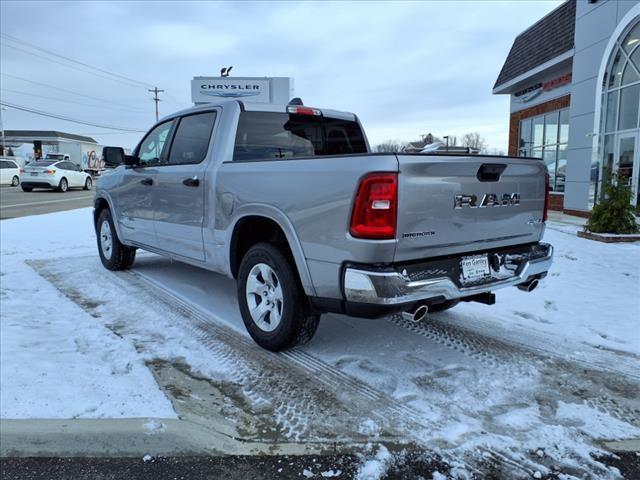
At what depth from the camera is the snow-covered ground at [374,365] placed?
2.77m

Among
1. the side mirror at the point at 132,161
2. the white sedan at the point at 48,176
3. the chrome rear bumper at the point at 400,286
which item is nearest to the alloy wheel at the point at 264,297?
the chrome rear bumper at the point at 400,286

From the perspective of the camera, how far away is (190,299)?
17.0 ft

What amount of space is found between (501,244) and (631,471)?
1.64 metres

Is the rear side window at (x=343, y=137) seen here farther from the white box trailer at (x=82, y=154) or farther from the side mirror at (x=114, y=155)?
the white box trailer at (x=82, y=154)

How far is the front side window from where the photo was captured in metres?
5.34

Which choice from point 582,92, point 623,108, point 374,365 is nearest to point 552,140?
point 582,92

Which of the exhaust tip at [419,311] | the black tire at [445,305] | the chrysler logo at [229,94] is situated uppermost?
the chrysler logo at [229,94]

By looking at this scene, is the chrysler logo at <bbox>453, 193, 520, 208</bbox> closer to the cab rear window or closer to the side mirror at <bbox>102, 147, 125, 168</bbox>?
the cab rear window

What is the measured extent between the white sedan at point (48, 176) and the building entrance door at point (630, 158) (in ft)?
74.6

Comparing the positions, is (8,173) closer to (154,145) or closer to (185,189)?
(154,145)

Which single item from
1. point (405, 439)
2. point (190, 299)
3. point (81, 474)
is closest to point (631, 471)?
point (405, 439)

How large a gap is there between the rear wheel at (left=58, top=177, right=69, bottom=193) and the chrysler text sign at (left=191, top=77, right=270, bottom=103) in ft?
27.3

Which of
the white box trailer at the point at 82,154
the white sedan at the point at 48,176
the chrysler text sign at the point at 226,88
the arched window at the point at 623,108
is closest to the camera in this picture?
the arched window at the point at 623,108

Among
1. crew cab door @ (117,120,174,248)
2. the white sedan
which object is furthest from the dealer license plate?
the white sedan
